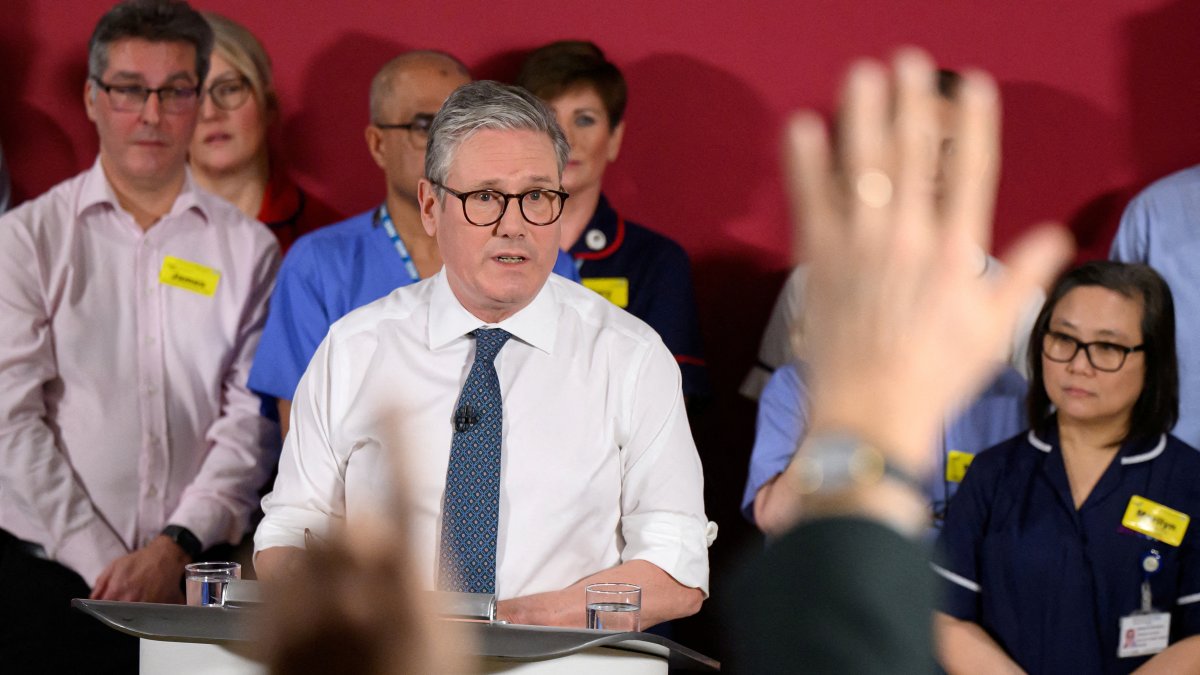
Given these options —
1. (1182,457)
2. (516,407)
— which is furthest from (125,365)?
(1182,457)

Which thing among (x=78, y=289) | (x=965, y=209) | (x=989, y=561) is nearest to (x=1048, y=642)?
(x=989, y=561)

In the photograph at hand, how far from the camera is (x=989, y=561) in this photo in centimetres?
297

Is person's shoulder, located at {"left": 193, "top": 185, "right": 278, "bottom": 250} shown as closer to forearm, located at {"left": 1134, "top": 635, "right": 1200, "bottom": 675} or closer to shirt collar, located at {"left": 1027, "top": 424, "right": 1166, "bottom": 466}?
shirt collar, located at {"left": 1027, "top": 424, "right": 1166, "bottom": 466}

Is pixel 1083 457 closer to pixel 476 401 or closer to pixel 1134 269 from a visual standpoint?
pixel 1134 269

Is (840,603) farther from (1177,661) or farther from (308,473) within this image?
(1177,661)

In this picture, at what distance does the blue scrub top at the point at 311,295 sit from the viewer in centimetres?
305

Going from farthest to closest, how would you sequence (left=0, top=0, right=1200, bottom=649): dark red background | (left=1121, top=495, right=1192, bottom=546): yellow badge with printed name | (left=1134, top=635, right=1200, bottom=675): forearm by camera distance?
1. (left=0, top=0, right=1200, bottom=649): dark red background
2. (left=1121, top=495, right=1192, bottom=546): yellow badge with printed name
3. (left=1134, top=635, right=1200, bottom=675): forearm

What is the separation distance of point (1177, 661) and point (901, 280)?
7.20ft

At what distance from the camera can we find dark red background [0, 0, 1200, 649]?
3.99 meters

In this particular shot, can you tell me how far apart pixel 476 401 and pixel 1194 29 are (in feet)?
A: 9.40

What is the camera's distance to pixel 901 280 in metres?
1.01

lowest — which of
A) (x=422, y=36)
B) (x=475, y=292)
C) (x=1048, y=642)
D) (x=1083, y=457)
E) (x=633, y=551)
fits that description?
(x=1048, y=642)

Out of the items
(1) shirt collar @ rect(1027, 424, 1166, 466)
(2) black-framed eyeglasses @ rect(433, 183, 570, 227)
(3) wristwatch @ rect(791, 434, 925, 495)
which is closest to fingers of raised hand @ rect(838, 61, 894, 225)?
(3) wristwatch @ rect(791, 434, 925, 495)

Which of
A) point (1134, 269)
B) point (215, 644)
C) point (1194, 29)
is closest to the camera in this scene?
point (215, 644)
